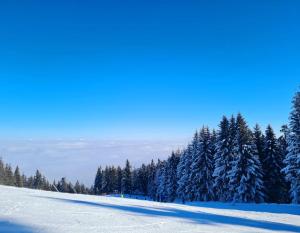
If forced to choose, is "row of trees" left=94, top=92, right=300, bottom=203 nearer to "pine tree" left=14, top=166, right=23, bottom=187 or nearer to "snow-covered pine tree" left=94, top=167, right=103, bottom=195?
"snow-covered pine tree" left=94, top=167, right=103, bottom=195

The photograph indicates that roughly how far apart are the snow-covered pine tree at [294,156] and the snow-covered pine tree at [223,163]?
8224 mm

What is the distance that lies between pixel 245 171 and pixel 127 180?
54291 millimetres

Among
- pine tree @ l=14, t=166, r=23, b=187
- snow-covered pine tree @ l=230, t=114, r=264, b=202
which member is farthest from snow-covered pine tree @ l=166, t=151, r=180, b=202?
pine tree @ l=14, t=166, r=23, b=187

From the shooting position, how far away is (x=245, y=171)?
36.8 metres

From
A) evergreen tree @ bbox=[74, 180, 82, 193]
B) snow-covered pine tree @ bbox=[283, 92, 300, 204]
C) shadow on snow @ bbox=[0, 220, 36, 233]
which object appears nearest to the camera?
shadow on snow @ bbox=[0, 220, 36, 233]

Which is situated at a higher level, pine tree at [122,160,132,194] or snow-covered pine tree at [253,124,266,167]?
snow-covered pine tree at [253,124,266,167]

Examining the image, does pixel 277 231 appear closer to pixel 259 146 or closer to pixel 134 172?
pixel 259 146

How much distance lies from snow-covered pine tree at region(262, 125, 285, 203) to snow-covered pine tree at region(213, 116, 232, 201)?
190 inches

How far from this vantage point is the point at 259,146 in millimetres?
41656

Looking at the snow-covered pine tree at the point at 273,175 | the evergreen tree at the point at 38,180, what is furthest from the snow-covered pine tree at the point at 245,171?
the evergreen tree at the point at 38,180

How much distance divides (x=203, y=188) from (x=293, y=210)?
61.9 feet

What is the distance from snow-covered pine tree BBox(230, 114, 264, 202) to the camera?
1420 inches

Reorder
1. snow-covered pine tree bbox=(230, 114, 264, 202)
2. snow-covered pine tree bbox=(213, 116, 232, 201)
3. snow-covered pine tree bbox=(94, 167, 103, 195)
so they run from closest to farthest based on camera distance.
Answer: snow-covered pine tree bbox=(230, 114, 264, 202) → snow-covered pine tree bbox=(213, 116, 232, 201) → snow-covered pine tree bbox=(94, 167, 103, 195)

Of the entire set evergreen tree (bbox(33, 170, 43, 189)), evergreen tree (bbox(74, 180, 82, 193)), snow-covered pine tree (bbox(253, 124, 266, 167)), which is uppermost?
snow-covered pine tree (bbox(253, 124, 266, 167))
